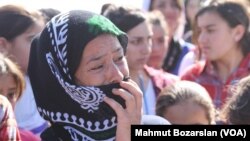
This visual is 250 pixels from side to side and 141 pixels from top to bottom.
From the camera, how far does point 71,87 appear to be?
7.89ft

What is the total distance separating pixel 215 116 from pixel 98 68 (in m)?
1.31

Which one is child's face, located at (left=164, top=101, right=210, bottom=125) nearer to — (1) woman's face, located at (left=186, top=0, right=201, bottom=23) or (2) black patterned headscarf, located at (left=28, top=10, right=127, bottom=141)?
(2) black patterned headscarf, located at (left=28, top=10, right=127, bottom=141)

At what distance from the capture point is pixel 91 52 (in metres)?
2.44

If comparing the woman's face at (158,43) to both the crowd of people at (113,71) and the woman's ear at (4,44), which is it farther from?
the woman's ear at (4,44)

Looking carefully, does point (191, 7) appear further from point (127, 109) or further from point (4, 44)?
point (127, 109)

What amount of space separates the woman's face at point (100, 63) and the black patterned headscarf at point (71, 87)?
0.02 m

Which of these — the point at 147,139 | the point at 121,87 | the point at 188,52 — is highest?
the point at 188,52

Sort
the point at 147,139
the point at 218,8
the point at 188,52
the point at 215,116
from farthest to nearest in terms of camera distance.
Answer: the point at 188,52, the point at 218,8, the point at 215,116, the point at 147,139

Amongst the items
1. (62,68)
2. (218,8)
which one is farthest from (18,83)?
(218,8)

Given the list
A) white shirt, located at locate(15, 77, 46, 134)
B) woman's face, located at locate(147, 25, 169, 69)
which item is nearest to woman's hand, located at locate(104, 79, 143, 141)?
white shirt, located at locate(15, 77, 46, 134)

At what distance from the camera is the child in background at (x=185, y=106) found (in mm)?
3463

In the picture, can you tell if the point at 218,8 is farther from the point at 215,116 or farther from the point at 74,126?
the point at 74,126

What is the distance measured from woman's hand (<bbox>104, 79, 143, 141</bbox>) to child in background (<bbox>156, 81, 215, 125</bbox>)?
1.11 m

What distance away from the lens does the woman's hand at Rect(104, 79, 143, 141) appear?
7.45ft
